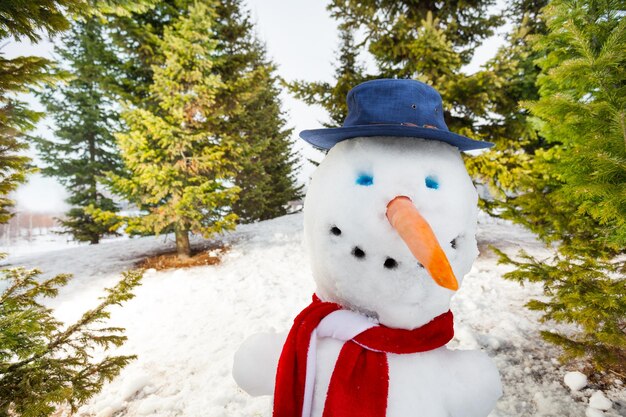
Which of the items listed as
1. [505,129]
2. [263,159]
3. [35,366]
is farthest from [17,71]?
[263,159]

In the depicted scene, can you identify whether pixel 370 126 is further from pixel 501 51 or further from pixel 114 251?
pixel 114 251

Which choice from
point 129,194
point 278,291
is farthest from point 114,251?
point 278,291

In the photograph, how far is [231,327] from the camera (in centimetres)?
423

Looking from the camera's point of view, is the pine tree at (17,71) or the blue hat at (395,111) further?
the pine tree at (17,71)

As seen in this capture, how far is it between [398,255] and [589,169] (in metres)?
1.85

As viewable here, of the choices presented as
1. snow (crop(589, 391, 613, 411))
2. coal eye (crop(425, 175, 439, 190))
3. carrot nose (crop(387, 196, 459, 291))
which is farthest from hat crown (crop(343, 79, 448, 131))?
snow (crop(589, 391, 613, 411))

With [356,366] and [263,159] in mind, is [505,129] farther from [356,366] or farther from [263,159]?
[263,159]

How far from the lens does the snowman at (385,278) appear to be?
127 cm

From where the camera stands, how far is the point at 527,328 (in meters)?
3.66

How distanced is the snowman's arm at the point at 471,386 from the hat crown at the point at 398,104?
1.11 m

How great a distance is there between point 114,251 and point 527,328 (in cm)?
1023

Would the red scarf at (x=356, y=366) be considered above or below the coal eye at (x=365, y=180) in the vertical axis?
below

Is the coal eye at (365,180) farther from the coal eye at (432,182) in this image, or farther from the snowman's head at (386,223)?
the coal eye at (432,182)

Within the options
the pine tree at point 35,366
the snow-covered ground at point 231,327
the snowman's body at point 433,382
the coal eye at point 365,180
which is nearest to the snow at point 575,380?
the snow-covered ground at point 231,327
